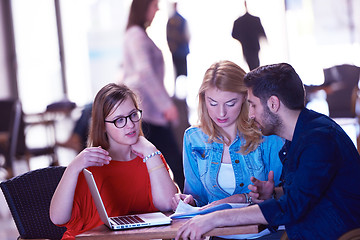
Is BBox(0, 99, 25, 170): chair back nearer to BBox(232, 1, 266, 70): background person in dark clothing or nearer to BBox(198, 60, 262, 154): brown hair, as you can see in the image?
BBox(232, 1, 266, 70): background person in dark clothing

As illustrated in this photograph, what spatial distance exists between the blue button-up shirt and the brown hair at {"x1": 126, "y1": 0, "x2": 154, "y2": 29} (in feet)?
12.2

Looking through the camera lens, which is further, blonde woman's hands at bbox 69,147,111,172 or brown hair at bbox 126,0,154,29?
brown hair at bbox 126,0,154,29

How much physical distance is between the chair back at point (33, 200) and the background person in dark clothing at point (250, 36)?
414 centimetres

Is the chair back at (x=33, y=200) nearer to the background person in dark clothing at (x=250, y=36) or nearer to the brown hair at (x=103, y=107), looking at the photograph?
the brown hair at (x=103, y=107)

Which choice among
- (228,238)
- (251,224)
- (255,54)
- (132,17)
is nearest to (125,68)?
(132,17)

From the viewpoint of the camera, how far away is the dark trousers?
214 inches

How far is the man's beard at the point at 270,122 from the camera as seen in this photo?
200cm

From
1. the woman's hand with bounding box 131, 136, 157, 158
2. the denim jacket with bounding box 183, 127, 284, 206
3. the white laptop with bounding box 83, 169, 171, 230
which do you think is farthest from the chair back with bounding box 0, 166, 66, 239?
the denim jacket with bounding box 183, 127, 284, 206

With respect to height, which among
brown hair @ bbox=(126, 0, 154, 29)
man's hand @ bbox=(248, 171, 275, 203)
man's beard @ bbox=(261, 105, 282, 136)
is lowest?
man's hand @ bbox=(248, 171, 275, 203)

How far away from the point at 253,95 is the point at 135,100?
61 cm

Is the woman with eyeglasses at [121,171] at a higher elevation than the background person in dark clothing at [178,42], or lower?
lower

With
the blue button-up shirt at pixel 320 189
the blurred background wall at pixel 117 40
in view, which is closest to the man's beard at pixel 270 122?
the blue button-up shirt at pixel 320 189

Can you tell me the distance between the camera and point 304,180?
1797 mm

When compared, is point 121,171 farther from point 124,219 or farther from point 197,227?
point 197,227
